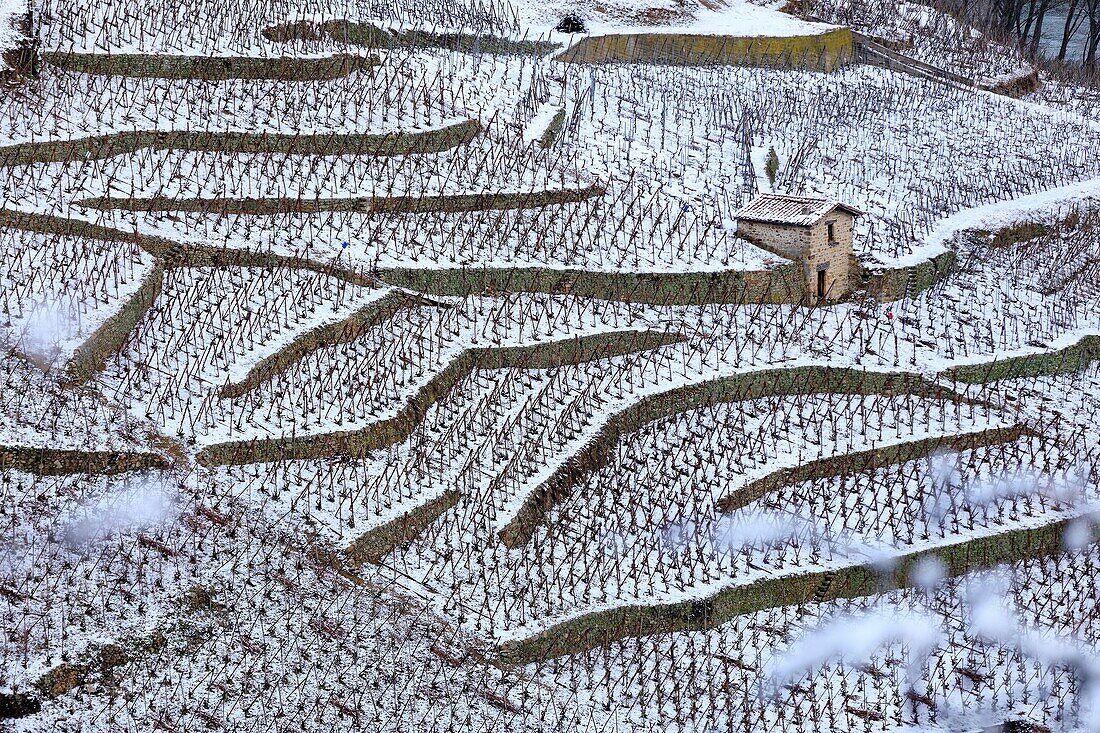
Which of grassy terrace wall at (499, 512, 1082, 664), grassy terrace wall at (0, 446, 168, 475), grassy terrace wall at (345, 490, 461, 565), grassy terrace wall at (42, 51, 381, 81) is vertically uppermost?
grassy terrace wall at (42, 51, 381, 81)

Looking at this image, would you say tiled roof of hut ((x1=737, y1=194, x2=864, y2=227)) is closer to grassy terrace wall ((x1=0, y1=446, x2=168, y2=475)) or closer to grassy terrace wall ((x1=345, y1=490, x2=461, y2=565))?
grassy terrace wall ((x1=345, y1=490, x2=461, y2=565))

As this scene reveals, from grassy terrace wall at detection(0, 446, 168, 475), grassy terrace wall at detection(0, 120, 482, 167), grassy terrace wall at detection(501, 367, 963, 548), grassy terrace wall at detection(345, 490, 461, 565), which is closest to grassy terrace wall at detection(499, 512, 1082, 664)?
grassy terrace wall at detection(501, 367, 963, 548)

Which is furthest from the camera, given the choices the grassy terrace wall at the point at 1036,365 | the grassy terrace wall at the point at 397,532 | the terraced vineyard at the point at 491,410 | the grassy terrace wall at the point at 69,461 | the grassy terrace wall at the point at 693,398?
the grassy terrace wall at the point at 1036,365

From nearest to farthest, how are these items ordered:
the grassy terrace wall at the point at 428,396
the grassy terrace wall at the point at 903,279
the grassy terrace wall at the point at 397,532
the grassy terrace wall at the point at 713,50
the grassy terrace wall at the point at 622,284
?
1. the grassy terrace wall at the point at 397,532
2. the grassy terrace wall at the point at 428,396
3. the grassy terrace wall at the point at 622,284
4. the grassy terrace wall at the point at 903,279
5. the grassy terrace wall at the point at 713,50

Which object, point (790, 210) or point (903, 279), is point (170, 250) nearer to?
point (790, 210)

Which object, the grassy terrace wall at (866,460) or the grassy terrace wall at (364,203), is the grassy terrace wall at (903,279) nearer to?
the grassy terrace wall at (866,460)

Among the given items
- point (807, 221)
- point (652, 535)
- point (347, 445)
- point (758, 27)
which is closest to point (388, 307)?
point (347, 445)

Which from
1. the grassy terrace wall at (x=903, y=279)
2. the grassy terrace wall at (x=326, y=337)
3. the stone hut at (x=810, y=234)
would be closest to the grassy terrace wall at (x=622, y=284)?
the stone hut at (x=810, y=234)
